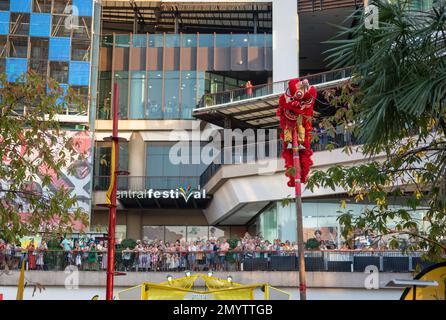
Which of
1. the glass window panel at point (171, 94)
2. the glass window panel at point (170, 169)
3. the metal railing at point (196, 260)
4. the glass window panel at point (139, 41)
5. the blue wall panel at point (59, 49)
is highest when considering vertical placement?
the glass window panel at point (139, 41)

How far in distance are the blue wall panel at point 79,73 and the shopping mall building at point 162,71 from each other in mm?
71

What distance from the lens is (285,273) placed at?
2522cm

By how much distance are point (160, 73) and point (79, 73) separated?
235 inches

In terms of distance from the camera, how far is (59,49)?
4484cm

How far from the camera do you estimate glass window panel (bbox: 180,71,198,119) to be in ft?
152

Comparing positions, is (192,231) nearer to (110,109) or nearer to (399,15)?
(110,109)

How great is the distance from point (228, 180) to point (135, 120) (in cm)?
1339

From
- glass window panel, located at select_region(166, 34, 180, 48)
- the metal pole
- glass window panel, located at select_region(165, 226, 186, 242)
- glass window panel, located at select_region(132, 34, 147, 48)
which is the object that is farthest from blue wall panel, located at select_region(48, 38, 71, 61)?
the metal pole

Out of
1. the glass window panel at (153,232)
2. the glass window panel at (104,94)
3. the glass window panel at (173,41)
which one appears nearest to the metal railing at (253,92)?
the glass window panel at (173,41)

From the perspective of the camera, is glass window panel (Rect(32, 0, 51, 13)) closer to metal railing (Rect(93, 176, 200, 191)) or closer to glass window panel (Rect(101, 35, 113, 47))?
glass window panel (Rect(101, 35, 113, 47))

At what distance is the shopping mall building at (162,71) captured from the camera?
1720 inches

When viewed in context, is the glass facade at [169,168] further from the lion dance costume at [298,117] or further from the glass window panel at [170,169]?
the lion dance costume at [298,117]

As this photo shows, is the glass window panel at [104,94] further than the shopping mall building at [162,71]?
Yes
